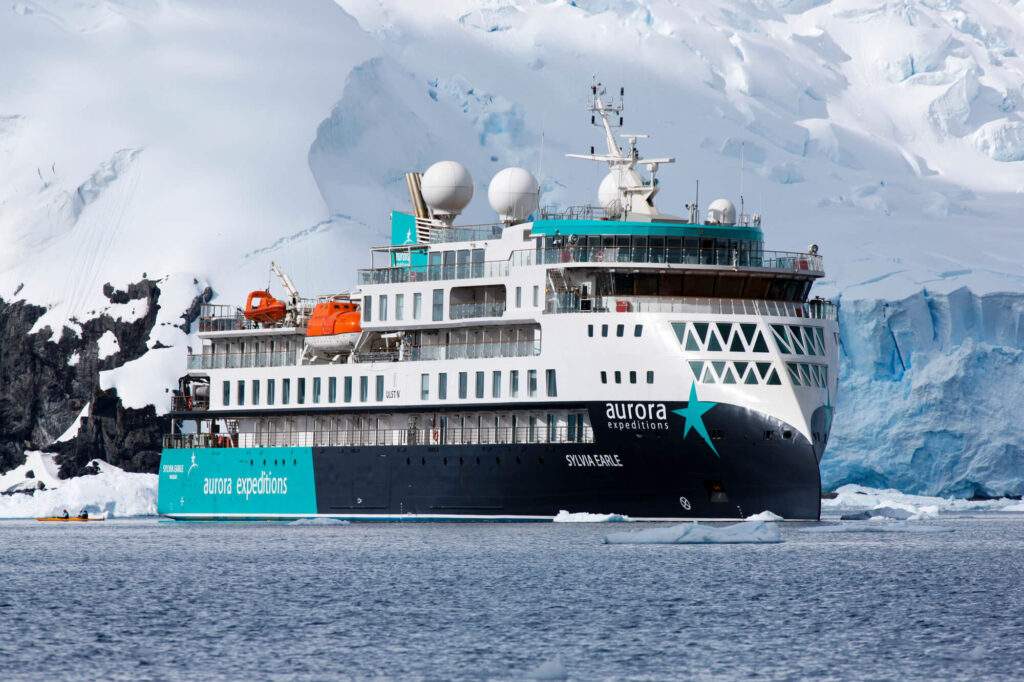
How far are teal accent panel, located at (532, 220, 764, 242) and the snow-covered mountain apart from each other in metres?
26.5

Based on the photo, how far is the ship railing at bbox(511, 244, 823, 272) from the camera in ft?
160

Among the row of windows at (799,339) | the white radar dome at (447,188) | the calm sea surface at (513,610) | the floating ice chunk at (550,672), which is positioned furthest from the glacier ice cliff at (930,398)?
the floating ice chunk at (550,672)

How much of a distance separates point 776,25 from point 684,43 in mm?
14792

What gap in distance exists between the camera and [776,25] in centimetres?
13950

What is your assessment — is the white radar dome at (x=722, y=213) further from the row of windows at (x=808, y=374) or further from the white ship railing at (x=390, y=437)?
the white ship railing at (x=390, y=437)

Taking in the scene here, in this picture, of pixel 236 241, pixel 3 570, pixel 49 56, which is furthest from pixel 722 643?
pixel 49 56

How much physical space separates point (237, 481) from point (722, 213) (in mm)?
20037

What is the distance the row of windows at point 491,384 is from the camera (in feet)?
163

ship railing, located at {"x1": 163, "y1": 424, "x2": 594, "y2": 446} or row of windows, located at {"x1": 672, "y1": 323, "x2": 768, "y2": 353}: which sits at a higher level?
row of windows, located at {"x1": 672, "y1": 323, "x2": 768, "y2": 353}

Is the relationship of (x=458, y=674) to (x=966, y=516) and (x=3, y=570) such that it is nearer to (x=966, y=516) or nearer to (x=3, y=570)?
(x=3, y=570)

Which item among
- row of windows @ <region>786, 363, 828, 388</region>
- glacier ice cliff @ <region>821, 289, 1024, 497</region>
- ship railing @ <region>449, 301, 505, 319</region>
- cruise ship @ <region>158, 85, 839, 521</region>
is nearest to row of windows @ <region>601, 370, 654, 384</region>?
cruise ship @ <region>158, 85, 839, 521</region>

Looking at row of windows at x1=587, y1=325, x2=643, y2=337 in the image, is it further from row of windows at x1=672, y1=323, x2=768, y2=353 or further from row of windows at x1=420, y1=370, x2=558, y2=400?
row of windows at x1=420, y1=370, x2=558, y2=400

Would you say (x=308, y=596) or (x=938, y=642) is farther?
(x=308, y=596)

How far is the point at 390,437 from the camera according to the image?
55.0 meters
